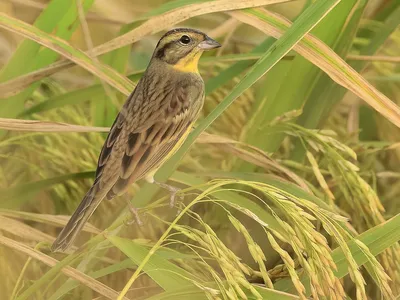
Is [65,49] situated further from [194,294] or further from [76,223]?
[194,294]

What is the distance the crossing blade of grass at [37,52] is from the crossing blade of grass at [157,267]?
2.14 ft

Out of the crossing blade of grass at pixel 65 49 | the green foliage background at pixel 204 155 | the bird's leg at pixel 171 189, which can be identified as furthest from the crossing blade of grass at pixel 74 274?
the crossing blade of grass at pixel 65 49

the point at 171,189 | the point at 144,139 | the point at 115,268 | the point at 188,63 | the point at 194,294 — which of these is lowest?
the point at 194,294

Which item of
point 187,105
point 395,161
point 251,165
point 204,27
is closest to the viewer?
point 187,105

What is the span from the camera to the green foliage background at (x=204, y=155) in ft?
5.97

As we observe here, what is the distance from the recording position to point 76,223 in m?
1.69

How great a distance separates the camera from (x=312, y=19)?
1.90 metres

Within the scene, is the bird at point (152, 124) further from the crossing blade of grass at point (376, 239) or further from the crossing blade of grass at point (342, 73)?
the crossing blade of grass at point (376, 239)

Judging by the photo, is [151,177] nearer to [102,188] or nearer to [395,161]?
[102,188]

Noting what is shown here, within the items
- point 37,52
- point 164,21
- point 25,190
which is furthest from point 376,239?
point 37,52

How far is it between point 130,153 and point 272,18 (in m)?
0.55

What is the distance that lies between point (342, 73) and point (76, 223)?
2.49 feet

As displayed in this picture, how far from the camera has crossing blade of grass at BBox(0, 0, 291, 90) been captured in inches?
81.8

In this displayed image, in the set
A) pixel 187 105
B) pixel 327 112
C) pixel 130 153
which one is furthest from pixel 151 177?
pixel 327 112
